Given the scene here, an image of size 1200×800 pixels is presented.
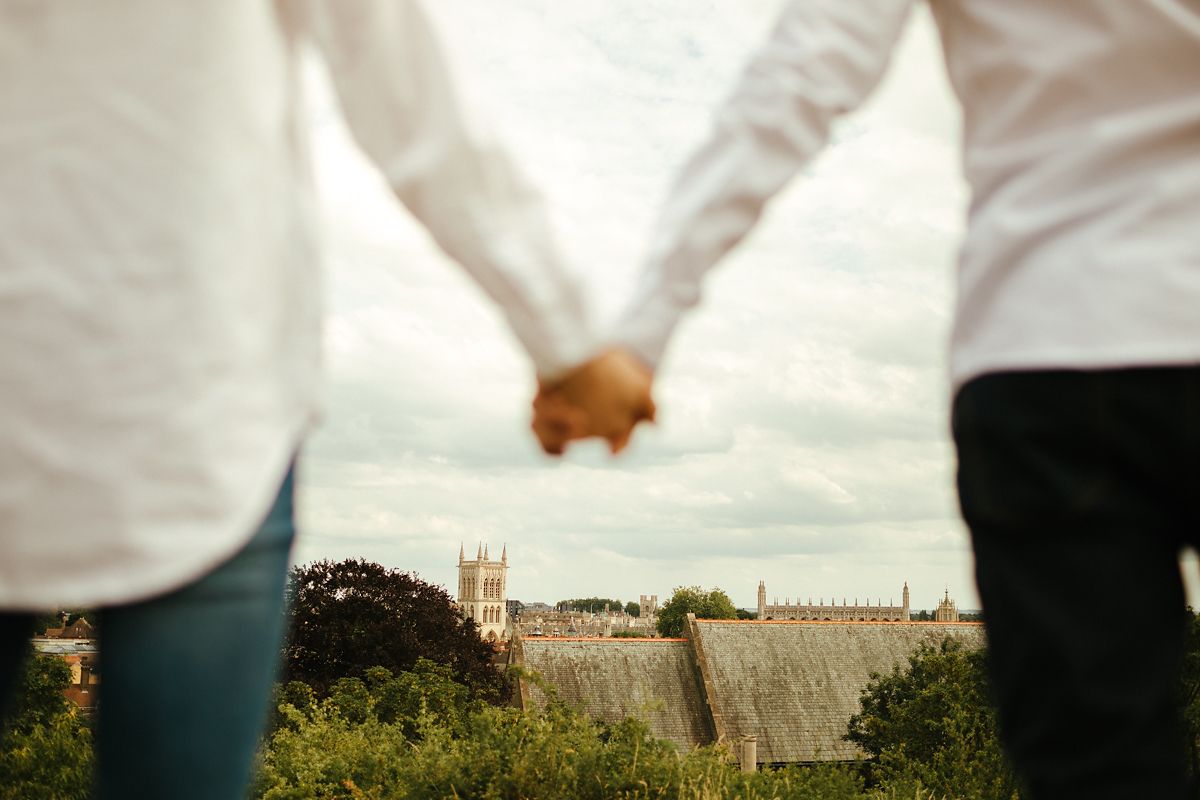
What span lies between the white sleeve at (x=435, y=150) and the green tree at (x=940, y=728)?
18.1 m

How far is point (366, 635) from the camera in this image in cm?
2716

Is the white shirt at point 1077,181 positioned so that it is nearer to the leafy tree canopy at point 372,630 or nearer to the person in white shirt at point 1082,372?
the person in white shirt at point 1082,372

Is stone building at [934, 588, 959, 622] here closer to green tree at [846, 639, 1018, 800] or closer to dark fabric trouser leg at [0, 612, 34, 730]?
green tree at [846, 639, 1018, 800]

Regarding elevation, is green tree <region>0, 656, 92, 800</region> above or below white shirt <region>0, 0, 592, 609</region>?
below

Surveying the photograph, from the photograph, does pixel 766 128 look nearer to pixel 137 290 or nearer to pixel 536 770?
pixel 137 290

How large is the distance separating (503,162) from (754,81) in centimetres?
35

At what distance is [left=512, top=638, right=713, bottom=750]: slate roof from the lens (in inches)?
1699

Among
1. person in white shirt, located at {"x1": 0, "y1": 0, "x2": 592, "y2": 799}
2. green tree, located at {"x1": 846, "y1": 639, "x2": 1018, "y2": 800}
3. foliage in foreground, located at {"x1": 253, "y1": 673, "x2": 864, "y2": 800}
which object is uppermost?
person in white shirt, located at {"x1": 0, "y1": 0, "x2": 592, "y2": 799}

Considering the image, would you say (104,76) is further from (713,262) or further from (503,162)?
(713,262)

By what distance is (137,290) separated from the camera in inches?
40.3

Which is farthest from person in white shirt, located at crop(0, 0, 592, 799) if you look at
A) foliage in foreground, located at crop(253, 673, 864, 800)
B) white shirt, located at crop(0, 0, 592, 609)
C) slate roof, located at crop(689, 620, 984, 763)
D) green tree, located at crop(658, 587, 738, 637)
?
green tree, located at crop(658, 587, 738, 637)

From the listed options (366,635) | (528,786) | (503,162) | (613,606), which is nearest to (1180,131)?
(503,162)

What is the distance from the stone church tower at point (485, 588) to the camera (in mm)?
113938

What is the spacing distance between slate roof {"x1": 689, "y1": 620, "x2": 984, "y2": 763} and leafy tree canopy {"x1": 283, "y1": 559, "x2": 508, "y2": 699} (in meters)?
17.5
